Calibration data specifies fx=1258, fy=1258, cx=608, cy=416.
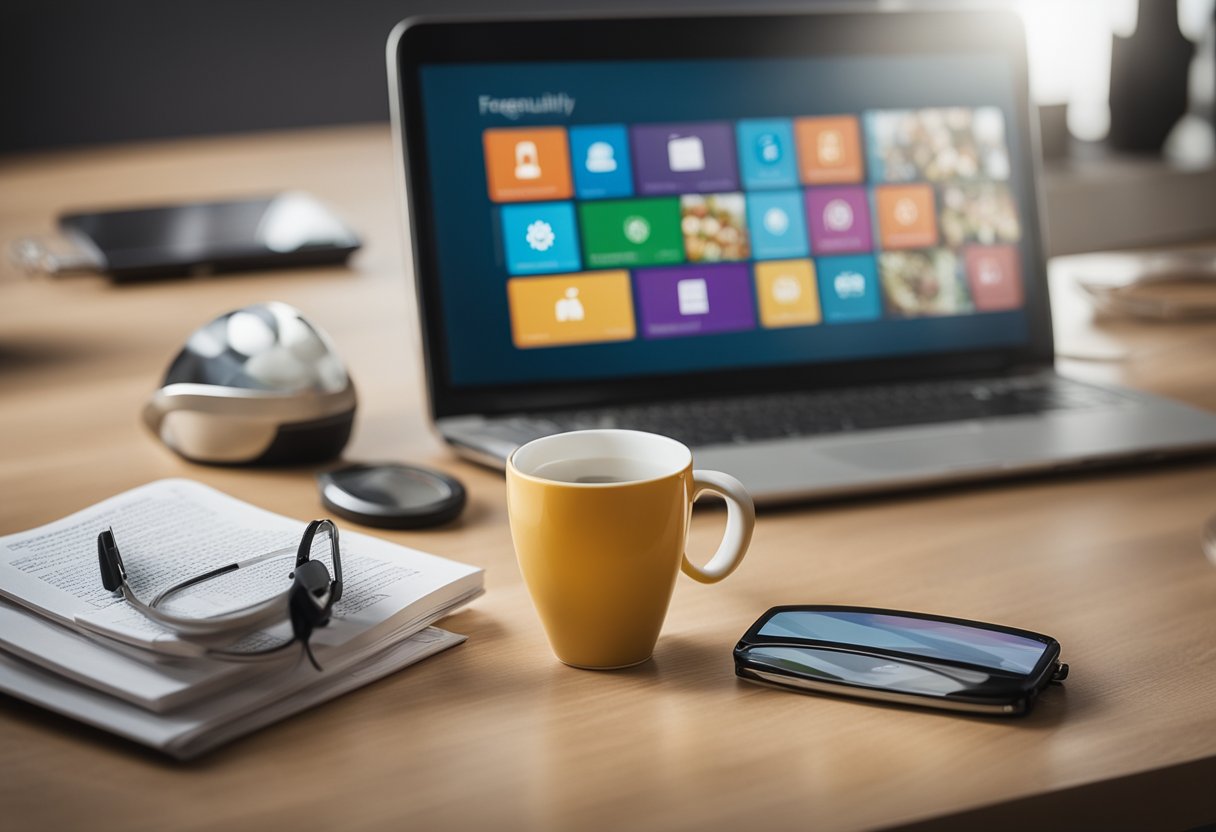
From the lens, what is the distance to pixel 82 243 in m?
1.53

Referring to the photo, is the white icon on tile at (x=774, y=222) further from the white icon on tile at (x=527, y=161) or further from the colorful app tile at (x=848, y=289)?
the white icon on tile at (x=527, y=161)

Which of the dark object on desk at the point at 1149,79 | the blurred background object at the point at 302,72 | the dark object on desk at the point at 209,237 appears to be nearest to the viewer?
the dark object on desk at the point at 209,237

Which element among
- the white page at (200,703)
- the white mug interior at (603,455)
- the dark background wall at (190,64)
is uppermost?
the dark background wall at (190,64)

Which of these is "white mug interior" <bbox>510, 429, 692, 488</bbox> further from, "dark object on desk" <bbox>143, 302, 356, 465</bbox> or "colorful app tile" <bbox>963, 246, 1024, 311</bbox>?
"colorful app tile" <bbox>963, 246, 1024, 311</bbox>

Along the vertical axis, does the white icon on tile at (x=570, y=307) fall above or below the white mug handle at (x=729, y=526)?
above

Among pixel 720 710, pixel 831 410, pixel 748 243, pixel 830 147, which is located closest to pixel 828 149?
pixel 830 147

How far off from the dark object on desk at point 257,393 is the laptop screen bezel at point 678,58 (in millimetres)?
81

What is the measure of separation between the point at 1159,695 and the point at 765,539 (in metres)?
0.27

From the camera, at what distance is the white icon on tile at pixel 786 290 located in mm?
1028

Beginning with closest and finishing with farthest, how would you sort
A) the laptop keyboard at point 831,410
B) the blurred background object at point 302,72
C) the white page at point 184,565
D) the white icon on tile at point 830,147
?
A: the white page at point 184,565 → the laptop keyboard at point 831,410 → the white icon on tile at point 830,147 → the blurred background object at point 302,72

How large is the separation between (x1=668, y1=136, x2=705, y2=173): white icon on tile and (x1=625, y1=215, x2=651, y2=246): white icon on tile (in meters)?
0.05

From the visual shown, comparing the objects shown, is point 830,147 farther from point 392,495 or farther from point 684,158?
point 392,495

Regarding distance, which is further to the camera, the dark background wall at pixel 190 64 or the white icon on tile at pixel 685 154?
the dark background wall at pixel 190 64

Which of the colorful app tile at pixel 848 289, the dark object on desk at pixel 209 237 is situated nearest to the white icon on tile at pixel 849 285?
the colorful app tile at pixel 848 289
